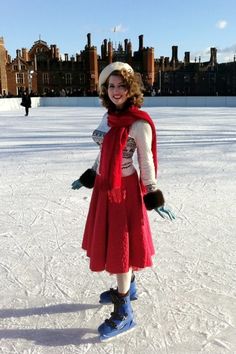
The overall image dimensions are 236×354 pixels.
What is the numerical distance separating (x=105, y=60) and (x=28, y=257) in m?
46.4

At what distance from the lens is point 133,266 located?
174 centimetres

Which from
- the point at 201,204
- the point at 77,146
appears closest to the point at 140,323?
the point at 201,204

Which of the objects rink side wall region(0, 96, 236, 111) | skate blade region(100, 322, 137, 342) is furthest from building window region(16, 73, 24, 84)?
skate blade region(100, 322, 137, 342)

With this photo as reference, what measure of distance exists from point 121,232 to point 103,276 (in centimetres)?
69

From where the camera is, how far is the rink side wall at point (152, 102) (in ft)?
73.6

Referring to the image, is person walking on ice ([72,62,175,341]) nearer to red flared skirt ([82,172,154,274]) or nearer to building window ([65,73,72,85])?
red flared skirt ([82,172,154,274])

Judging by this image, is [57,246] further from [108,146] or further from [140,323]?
[108,146]

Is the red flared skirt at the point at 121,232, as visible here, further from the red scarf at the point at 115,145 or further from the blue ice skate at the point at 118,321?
the blue ice skate at the point at 118,321

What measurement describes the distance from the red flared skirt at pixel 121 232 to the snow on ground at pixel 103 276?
34 cm

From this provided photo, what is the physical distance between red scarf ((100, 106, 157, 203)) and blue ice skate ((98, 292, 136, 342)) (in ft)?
1.77

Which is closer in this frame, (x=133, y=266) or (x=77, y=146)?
(x=133, y=266)

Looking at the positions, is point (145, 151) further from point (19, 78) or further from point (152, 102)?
point (19, 78)

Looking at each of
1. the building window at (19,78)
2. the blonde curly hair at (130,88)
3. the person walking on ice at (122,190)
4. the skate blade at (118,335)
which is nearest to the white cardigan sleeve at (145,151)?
the person walking on ice at (122,190)

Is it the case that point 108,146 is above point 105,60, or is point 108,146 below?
below
